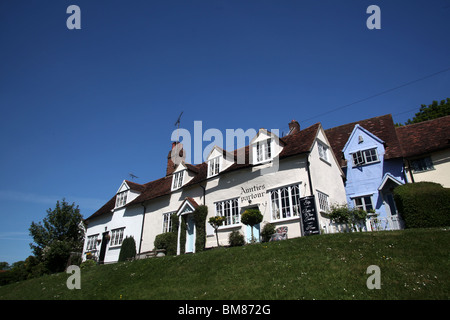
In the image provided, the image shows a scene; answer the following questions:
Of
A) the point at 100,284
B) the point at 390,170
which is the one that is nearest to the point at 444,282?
the point at 100,284

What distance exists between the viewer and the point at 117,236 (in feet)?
93.0

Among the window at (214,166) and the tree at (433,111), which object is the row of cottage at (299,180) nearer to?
the window at (214,166)

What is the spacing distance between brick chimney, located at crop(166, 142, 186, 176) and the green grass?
1600 cm

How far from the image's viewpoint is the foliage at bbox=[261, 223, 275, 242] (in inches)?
675

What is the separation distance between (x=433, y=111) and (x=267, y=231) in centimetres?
3072

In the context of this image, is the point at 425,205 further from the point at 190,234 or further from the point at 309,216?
the point at 190,234

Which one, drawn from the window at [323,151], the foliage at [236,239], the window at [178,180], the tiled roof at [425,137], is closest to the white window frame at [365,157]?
the tiled roof at [425,137]

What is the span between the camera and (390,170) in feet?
71.9

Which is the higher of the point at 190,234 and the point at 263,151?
the point at 263,151

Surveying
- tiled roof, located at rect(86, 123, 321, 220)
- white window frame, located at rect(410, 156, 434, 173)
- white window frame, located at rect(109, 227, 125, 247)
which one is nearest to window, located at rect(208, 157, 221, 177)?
tiled roof, located at rect(86, 123, 321, 220)

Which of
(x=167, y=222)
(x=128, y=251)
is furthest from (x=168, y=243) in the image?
(x=128, y=251)

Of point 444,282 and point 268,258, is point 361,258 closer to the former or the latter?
point 444,282

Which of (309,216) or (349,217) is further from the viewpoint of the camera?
(349,217)

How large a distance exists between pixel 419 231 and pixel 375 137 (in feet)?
41.2
